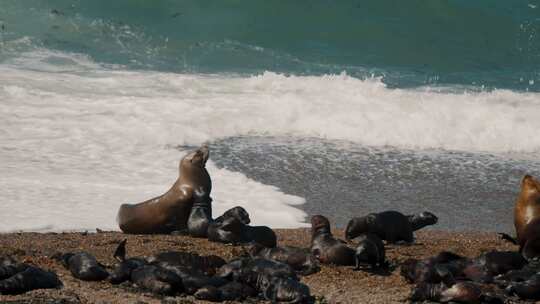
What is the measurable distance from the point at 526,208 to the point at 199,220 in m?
2.95

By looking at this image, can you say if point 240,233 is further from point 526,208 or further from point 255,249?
point 526,208

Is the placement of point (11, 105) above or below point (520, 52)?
below

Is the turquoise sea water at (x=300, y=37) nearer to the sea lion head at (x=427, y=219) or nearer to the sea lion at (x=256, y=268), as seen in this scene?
the sea lion head at (x=427, y=219)

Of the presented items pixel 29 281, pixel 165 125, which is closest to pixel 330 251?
pixel 29 281

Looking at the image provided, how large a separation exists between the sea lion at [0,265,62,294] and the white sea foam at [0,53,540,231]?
2979 mm

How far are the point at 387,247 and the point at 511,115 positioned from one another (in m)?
Result: 9.27

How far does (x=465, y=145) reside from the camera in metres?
16.5

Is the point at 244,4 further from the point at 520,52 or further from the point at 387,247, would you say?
the point at 387,247

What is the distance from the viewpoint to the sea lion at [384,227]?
10.2 m

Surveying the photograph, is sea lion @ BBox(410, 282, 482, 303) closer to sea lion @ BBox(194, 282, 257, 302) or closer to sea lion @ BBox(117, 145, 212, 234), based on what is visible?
sea lion @ BBox(194, 282, 257, 302)

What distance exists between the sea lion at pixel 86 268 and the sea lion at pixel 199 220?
6.57 ft

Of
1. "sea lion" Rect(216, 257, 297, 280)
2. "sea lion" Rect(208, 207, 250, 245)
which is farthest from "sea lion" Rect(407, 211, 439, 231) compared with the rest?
"sea lion" Rect(216, 257, 297, 280)

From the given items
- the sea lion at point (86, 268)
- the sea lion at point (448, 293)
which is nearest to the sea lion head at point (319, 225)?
the sea lion at point (448, 293)

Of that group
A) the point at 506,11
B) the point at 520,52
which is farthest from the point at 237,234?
the point at 506,11
